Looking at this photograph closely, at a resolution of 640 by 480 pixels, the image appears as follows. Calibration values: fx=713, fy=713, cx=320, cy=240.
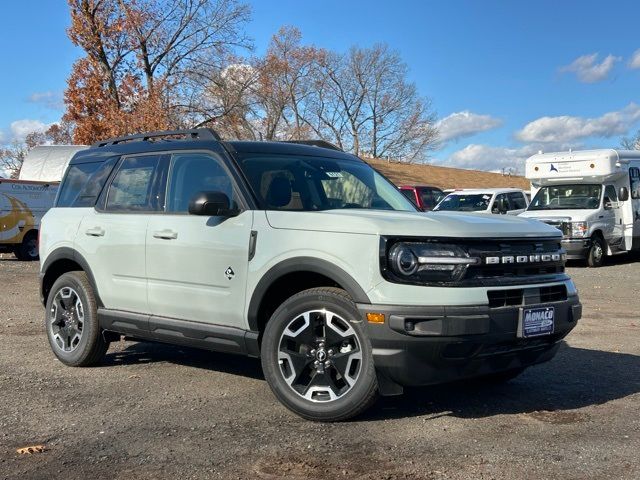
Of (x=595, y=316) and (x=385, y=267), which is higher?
(x=385, y=267)

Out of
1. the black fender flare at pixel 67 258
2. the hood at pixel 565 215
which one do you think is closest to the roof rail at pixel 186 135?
the black fender flare at pixel 67 258

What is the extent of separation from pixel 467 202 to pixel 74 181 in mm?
14323

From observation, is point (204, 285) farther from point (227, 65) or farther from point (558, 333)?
point (227, 65)

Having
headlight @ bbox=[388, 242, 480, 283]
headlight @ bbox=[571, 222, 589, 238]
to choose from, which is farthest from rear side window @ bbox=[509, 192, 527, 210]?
headlight @ bbox=[388, 242, 480, 283]

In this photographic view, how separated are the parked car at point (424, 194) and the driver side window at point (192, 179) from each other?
16714 millimetres

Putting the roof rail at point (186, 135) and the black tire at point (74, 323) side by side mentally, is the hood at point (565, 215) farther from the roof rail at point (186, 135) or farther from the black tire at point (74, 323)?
the black tire at point (74, 323)

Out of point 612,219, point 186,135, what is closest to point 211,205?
point 186,135

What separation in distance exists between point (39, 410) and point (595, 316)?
288 inches

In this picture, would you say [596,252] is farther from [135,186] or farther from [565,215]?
[135,186]

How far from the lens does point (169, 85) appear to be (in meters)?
28.8

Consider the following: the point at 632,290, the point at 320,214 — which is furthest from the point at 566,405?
the point at 632,290

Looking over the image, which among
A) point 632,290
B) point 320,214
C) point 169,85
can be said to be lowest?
point 632,290

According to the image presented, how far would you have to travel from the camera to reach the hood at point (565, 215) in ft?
55.4

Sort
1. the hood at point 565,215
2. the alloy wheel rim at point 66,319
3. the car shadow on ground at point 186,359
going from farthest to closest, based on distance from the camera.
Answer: the hood at point 565,215 < the alloy wheel rim at point 66,319 < the car shadow on ground at point 186,359
